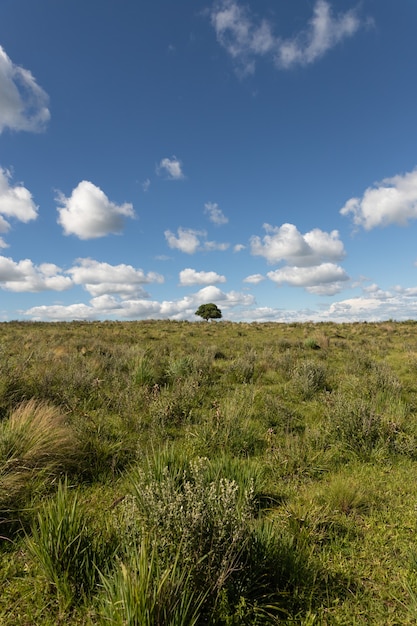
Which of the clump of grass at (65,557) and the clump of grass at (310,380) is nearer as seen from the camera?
the clump of grass at (65,557)

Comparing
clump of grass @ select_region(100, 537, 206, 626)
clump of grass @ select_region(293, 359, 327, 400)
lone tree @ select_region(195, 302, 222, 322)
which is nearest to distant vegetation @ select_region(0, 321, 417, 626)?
clump of grass @ select_region(100, 537, 206, 626)

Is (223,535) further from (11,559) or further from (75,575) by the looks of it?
(11,559)

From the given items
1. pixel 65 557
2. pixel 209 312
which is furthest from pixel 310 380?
pixel 209 312

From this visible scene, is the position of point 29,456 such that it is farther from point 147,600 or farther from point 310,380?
point 310,380

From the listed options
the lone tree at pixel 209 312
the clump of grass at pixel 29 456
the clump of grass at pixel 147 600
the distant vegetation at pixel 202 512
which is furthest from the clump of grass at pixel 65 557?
the lone tree at pixel 209 312

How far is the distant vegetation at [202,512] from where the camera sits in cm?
243

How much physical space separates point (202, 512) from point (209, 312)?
199 feet

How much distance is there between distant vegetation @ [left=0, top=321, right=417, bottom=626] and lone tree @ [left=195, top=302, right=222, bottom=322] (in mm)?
54932

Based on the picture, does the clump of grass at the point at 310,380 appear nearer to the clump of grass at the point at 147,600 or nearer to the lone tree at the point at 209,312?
the clump of grass at the point at 147,600

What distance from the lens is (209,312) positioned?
63.1 meters

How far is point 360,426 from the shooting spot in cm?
569

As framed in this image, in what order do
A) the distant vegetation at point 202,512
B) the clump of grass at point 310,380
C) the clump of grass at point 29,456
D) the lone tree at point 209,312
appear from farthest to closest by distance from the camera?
the lone tree at point 209,312
the clump of grass at point 310,380
the clump of grass at point 29,456
the distant vegetation at point 202,512

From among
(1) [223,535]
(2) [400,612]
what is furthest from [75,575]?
(2) [400,612]

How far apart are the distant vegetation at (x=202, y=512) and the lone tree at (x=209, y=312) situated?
54932 millimetres
